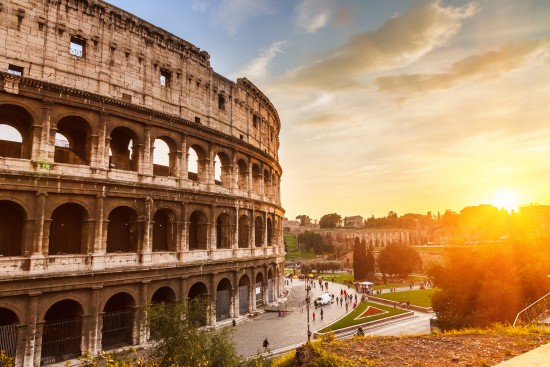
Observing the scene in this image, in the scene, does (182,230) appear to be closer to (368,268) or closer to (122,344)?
(122,344)

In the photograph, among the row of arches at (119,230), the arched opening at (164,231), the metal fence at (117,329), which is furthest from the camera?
the arched opening at (164,231)

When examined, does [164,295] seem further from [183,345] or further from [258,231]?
[258,231]

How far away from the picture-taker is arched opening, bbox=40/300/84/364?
17.2 meters

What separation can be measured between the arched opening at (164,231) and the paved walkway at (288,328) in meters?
6.43

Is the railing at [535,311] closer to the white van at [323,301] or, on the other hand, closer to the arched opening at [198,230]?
the white van at [323,301]

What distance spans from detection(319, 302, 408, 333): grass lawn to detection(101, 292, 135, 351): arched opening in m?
12.3

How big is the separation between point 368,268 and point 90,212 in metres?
45.2

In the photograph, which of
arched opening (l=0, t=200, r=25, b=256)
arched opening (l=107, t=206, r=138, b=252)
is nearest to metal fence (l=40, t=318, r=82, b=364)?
arched opening (l=0, t=200, r=25, b=256)

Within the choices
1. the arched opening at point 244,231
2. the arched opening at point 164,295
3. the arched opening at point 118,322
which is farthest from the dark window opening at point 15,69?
the arched opening at point 244,231

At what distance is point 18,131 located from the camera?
61.0ft

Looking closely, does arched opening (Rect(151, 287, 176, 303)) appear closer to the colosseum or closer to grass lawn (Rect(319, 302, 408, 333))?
the colosseum

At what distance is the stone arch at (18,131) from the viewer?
711 inches

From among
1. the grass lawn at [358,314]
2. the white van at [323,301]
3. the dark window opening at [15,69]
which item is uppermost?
the dark window opening at [15,69]

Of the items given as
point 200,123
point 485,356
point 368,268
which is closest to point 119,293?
point 200,123
